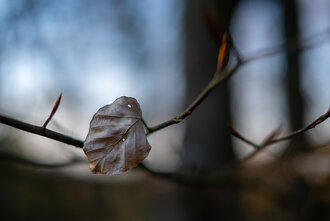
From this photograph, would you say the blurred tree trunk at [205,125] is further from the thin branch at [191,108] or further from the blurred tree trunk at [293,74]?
the thin branch at [191,108]

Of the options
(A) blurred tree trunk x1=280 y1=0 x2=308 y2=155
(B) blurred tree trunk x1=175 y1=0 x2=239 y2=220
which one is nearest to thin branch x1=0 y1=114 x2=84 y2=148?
(B) blurred tree trunk x1=175 y1=0 x2=239 y2=220

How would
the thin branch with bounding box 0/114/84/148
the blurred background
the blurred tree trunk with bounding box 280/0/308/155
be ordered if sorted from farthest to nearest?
the blurred tree trunk with bounding box 280/0/308/155, the blurred background, the thin branch with bounding box 0/114/84/148

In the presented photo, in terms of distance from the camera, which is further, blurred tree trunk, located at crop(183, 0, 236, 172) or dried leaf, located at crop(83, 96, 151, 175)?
blurred tree trunk, located at crop(183, 0, 236, 172)

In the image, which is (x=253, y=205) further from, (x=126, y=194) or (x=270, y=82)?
(x=126, y=194)

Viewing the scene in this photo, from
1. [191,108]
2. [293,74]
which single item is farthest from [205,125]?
[191,108]

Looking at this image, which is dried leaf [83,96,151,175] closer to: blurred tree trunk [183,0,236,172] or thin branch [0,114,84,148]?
thin branch [0,114,84,148]

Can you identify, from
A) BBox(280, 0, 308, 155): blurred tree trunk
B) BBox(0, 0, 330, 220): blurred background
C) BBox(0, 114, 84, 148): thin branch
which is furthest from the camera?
BBox(280, 0, 308, 155): blurred tree trunk
